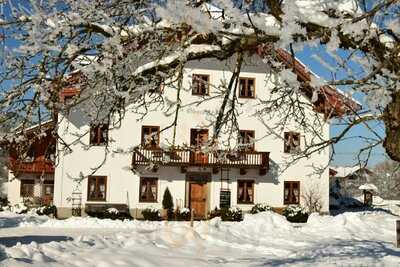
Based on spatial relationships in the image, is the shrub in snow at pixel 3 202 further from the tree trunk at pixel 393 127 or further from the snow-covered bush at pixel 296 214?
the tree trunk at pixel 393 127

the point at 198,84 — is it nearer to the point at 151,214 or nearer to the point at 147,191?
the point at 151,214

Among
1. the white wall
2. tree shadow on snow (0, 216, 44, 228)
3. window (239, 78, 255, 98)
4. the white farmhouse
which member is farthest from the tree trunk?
window (239, 78, 255, 98)

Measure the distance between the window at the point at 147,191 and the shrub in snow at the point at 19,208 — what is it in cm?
685

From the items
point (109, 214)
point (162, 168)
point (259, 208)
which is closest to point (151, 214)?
point (109, 214)

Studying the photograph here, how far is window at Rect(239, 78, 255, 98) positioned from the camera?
31766 mm

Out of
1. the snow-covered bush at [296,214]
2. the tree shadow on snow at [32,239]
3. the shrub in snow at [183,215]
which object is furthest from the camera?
the snow-covered bush at [296,214]

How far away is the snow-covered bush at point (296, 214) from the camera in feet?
97.7

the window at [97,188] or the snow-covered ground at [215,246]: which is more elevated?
the window at [97,188]

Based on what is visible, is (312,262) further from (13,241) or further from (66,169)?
(66,169)

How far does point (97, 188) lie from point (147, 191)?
9.04 feet

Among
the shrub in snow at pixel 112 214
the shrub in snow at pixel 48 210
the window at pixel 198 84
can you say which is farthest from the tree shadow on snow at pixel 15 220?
the window at pixel 198 84

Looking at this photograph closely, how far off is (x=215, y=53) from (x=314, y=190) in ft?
91.8

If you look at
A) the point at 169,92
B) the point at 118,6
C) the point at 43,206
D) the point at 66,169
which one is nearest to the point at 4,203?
the point at 43,206

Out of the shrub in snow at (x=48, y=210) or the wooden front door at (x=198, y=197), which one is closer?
the shrub in snow at (x=48, y=210)
